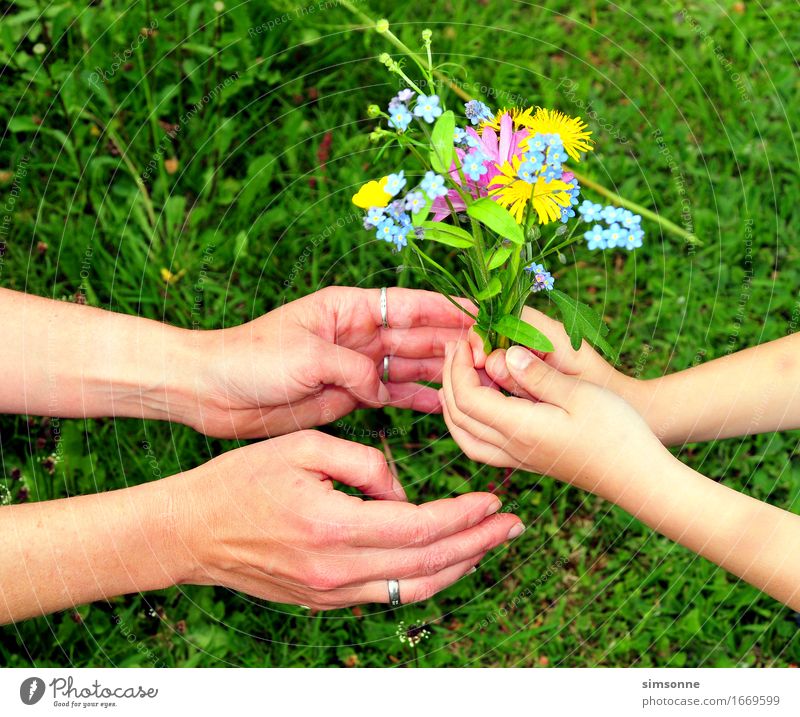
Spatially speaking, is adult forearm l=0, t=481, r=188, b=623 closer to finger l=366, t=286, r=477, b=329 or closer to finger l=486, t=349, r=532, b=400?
finger l=366, t=286, r=477, b=329

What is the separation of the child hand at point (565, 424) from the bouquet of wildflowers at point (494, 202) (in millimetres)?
109

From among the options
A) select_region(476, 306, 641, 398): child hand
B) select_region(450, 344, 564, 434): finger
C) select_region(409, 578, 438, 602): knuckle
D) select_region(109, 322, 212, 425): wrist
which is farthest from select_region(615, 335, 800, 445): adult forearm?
select_region(109, 322, 212, 425): wrist

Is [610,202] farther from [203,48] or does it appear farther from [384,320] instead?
[203,48]

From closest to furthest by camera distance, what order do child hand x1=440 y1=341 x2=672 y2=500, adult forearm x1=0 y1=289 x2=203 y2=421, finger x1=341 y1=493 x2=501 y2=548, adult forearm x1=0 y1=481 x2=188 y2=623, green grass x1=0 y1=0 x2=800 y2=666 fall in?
child hand x1=440 y1=341 x2=672 y2=500 < finger x1=341 y1=493 x2=501 y2=548 < adult forearm x1=0 y1=481 x2=188 y2=623 < adult forearm x1=0 y1=289 x2=203 y2=421 < green grass x1=0 y1=0 x2=800 y2=666

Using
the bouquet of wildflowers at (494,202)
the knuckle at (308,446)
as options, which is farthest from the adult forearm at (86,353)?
the bouquet of wildflowers at (494,202)

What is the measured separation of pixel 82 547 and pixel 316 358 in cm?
68

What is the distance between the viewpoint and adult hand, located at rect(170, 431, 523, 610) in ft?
6.04

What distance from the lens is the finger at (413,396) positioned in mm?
2404

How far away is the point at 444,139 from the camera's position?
1.50m

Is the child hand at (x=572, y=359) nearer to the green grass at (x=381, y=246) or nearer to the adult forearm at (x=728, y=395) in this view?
the adult forearm at (x=728, y=395)

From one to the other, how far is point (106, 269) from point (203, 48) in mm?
751

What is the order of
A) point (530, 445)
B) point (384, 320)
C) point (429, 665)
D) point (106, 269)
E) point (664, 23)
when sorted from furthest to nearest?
point (664, 23) < point (106, 269) < point (429, 665) < point (384, 320) < point (530, 445)

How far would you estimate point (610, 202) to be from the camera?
269 cm
